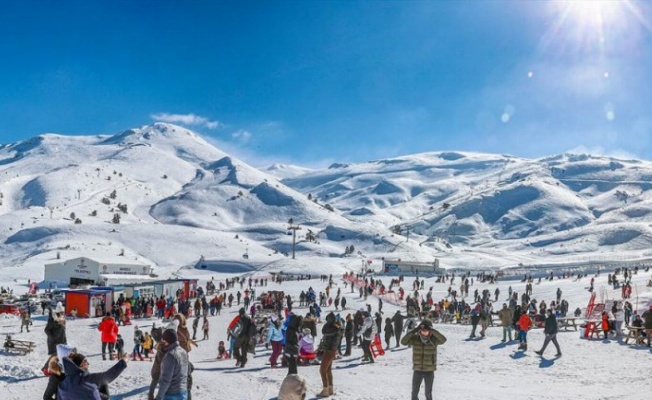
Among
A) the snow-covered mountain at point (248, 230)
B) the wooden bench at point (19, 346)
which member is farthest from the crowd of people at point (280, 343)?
the snow-covered mountain at point (248, 230)

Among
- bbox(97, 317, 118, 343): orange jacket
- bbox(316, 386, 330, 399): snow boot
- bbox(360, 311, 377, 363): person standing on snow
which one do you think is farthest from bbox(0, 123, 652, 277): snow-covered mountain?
bbox(316, 386, 330, 399): snow boot

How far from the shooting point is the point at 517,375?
1323cm

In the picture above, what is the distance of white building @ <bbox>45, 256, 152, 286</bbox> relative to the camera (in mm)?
48909

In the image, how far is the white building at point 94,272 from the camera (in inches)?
1926

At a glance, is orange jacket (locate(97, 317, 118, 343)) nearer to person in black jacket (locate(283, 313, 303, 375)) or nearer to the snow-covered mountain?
person in black jacket (locate(283, 313, 303, 375))

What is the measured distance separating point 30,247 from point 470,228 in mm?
136551

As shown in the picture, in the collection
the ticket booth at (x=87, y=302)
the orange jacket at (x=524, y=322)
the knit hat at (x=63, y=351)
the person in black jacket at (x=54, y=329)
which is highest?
the knit hat at (x=63, y=351)

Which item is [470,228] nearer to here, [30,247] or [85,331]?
[30,247]

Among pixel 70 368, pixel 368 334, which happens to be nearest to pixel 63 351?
pixel 70 368

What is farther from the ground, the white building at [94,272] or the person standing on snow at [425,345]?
the person standing on snow at [425,345]

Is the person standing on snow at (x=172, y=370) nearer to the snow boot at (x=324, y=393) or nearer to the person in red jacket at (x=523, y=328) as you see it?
the snow boot at (x=324, y=393)

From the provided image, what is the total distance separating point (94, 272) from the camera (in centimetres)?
4959

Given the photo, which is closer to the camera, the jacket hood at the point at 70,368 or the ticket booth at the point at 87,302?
the jacket hood at the point at 70,368

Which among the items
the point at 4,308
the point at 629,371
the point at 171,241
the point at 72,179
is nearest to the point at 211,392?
the point at 629,371
